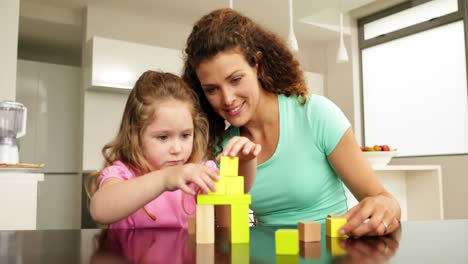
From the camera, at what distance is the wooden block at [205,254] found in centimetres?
44

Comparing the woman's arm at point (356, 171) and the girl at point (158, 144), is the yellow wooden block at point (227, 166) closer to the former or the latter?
the girl at point (158, 144)

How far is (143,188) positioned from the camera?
0.75 meters

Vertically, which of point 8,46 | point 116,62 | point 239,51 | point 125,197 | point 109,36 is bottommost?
point 125,197

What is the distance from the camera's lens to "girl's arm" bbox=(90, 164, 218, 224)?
2.04ft

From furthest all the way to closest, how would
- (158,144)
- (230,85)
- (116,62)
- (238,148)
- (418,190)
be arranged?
1. (116,62)
2. (418,190)
3. (230,85)
4. (158,144)
5. (238,148)

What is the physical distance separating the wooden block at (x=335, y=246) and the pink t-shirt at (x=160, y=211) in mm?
522

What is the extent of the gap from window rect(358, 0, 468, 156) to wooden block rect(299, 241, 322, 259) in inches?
169

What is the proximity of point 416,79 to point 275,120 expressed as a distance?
393cm

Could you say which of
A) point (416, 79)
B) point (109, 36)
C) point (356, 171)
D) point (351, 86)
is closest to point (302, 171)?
point (356, 171)

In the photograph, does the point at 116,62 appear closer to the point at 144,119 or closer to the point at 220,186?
the point at 144,119

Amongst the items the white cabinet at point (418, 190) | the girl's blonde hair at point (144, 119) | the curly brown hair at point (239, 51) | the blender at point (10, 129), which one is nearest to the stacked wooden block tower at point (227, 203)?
the girl's blonde hair at point (144, 119)

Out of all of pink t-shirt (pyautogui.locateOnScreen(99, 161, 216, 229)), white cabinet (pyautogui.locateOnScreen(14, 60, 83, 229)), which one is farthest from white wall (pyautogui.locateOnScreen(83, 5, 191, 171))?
pink t-shirt (pyautogui.locateOnScreen(99, 161, 216, 229))

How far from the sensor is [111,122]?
4.08m

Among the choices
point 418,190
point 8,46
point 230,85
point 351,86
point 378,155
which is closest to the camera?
point 230,85
